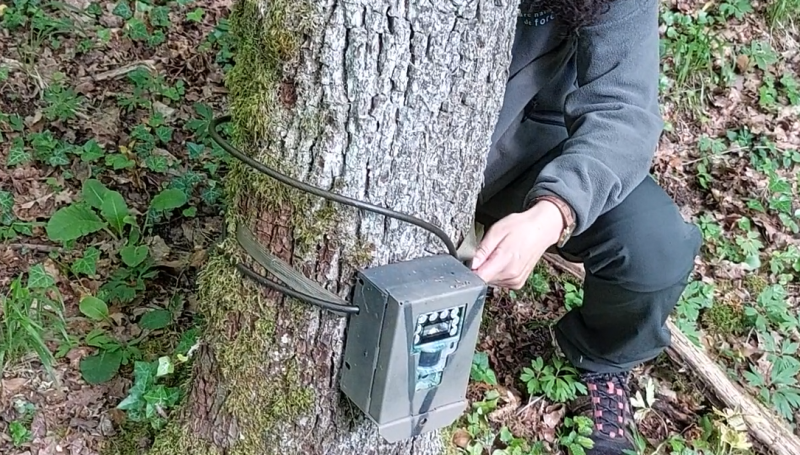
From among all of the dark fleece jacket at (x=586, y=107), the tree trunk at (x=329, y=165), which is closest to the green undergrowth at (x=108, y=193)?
the tree trunk at (x=329, y=165)

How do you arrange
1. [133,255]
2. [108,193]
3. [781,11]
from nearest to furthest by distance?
[133,255] → [108,193] → [781,11]

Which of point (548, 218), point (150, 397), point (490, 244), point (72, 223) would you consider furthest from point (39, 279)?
Result: point (548, 218)

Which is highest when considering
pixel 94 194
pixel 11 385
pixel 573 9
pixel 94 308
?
pixel 573 9

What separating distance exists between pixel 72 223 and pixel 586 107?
1.53 metres

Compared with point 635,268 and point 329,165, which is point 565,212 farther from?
point 329,165

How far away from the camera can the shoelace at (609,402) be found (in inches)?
88.0

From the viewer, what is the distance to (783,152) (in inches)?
144

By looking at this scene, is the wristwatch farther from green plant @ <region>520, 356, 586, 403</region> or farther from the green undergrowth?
the green undergrowth

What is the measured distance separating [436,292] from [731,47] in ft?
11.6

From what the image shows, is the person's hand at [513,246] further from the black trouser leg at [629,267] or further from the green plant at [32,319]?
the green plant at [32,319]

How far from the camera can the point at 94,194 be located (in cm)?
235

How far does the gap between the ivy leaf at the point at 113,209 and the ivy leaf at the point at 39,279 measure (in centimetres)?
29

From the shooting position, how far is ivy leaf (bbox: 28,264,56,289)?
204 centimetres

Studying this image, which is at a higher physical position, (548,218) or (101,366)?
(548,218)
